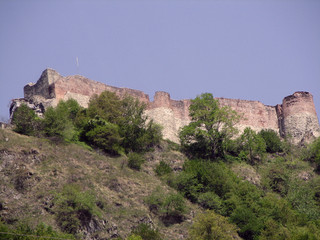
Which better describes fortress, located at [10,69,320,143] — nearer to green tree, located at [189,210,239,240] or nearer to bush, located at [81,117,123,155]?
bush, located at [81,117,123,155]

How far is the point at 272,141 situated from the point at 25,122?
773 inches

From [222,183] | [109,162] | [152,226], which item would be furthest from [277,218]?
[109,162]

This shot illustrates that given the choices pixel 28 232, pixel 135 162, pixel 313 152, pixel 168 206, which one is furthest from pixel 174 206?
pixel 313 152

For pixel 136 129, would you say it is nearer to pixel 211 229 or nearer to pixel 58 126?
pixel 58 126

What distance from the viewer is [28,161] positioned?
27.4 m

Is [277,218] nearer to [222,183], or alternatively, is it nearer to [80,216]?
[222,183]

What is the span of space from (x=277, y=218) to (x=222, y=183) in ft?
13.5

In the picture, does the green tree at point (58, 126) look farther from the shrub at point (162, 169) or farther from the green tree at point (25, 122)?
the shrub at point (162, 169)

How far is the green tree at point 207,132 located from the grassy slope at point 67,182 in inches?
272

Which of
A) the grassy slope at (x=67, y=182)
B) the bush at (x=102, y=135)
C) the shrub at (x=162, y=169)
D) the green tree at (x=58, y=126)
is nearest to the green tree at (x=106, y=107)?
the bush at (x=102, y=135)

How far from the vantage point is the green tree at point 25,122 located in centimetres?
3077

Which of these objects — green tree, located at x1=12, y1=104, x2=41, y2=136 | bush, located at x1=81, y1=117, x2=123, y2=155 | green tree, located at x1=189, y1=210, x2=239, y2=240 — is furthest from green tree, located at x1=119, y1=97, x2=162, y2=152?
green tree, located at x1=189, y1=210, x2=239, y2=240

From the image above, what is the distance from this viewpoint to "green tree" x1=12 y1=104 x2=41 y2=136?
3077 centimetres

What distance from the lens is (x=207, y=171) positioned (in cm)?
3334
